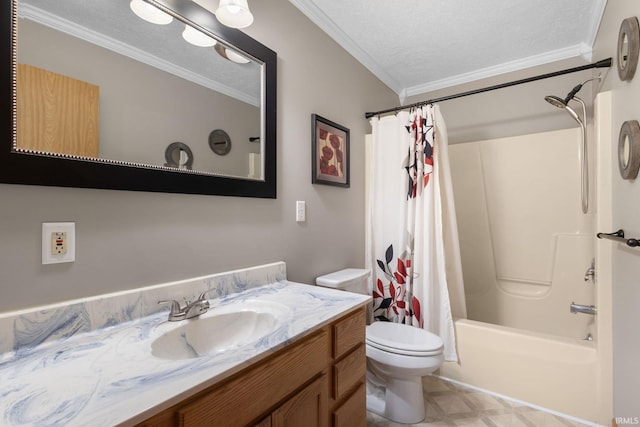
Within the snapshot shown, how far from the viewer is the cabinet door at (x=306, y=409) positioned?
2.67 feet

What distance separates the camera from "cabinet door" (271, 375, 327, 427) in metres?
0.81

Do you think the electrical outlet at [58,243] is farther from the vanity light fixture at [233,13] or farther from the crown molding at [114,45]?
the vanity light fixture at [233,13]

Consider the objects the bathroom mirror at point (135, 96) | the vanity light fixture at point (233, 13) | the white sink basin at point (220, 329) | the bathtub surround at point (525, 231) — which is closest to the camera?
the bathroom mirror at point (135, 96)

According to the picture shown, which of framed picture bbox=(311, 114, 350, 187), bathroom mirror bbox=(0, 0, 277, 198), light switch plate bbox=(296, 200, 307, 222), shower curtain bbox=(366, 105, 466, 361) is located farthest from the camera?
shower curtain bbox=(366, 105, 466, 361)

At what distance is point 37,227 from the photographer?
82 cm

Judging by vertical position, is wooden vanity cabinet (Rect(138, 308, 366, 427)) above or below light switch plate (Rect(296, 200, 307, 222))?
below

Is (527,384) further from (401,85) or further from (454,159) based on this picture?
(401,85)

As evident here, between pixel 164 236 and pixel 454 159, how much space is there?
2510mm

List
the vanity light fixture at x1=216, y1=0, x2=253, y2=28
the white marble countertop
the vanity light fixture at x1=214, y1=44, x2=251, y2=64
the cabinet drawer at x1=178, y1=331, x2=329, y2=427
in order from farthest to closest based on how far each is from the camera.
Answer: the vanity light fixture at x1=214, y1=44, x2=251, y2=64 → the vanity light fixture at x1=216, y1=0, x2=253, y2=28 → the cabinet drawer at x1=178, y1=331, x2=329, y2=427 → the white marble countertop

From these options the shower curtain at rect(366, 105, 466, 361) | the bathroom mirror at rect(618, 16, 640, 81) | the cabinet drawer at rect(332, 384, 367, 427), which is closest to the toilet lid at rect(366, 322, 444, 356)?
the shower curtain at rect(366, 105, 466, 361)

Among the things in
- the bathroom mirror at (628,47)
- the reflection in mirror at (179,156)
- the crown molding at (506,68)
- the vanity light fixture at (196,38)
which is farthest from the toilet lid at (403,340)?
the crown molding at (506,68)

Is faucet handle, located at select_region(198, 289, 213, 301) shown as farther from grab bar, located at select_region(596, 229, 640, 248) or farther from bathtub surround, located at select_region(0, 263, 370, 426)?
grab bar, located at select_region(596, 229, 640, 248)

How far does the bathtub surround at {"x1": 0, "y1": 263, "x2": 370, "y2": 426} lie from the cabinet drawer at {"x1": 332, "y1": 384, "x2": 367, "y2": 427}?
1.25 feet

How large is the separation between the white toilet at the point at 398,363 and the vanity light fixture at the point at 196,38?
4.33 ft
